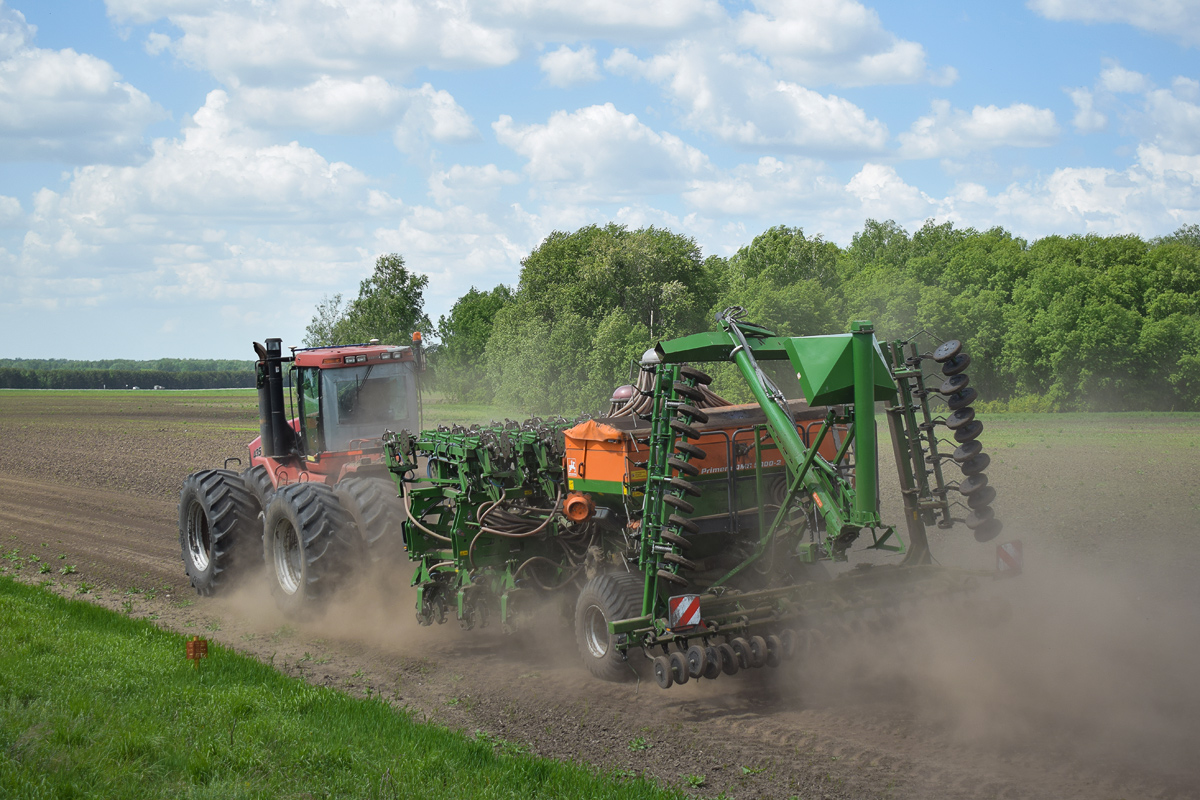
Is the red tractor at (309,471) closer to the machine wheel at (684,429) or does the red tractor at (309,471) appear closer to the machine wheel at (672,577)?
the machine wheel at (672,577)

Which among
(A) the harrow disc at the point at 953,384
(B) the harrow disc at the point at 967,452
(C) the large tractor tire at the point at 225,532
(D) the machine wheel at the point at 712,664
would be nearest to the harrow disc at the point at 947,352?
(A) the harrow disc at the point at 953,384

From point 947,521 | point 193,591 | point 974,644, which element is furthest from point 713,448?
point 193,591

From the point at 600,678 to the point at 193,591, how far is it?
652 centimetres

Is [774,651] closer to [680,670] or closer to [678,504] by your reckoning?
[680,670]

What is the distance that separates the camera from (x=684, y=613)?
710 cm

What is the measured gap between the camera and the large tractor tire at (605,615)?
771 cm

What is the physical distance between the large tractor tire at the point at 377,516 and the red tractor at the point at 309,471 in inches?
0.4

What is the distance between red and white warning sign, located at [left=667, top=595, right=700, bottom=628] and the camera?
7.09 m

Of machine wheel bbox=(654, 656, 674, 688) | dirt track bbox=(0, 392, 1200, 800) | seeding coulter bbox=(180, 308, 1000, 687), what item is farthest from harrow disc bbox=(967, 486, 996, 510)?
machine wheel bbox=(654, 656, 674, 688)

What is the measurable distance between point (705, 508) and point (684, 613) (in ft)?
4.77

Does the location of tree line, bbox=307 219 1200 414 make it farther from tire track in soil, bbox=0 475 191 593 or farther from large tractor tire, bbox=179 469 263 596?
large tractor tire, bbox=179 469 263 596

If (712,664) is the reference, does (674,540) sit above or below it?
above

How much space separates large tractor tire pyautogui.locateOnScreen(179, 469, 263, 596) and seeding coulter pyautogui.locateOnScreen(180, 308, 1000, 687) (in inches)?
1.0

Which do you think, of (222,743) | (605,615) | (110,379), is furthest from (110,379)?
(222,743)
